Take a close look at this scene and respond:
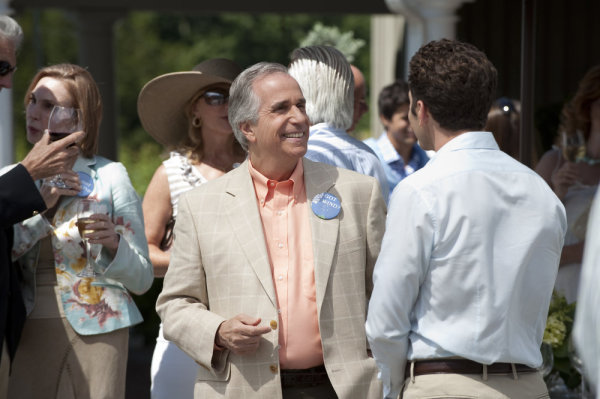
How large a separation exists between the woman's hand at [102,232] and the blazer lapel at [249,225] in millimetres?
524

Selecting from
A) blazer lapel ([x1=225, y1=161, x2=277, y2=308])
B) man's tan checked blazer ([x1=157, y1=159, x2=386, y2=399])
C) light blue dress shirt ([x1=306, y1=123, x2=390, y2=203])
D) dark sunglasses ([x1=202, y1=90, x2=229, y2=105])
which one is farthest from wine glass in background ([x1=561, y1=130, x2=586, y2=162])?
blazer lapel ([x1=225, y1=161, x2=277, y2=308])

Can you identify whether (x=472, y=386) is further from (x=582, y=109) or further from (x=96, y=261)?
(x=582, y=109)

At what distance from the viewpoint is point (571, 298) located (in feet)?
17.2

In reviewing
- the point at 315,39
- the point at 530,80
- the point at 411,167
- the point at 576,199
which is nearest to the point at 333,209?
the point at 530,80

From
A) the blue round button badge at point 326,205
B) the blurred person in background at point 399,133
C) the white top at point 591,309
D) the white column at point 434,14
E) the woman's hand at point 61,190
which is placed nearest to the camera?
the white top at point 591,309

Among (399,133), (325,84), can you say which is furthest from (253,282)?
(399,133)

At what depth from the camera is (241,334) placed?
2.97 metres

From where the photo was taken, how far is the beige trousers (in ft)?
8.79

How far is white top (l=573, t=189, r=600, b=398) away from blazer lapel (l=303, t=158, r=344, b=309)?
114 centimetres

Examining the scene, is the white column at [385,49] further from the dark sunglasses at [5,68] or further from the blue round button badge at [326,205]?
the blue round button badge at [326,205]

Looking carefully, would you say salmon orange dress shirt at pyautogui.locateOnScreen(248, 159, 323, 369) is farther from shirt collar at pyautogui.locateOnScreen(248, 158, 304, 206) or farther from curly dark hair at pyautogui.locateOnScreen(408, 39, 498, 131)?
curly dark hair at pyautogui.locateOnScreen(408, 39, 498, 131)

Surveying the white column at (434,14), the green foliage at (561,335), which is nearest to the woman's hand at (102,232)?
the green foliage at (561,335)

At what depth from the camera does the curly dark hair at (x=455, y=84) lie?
2752 mm

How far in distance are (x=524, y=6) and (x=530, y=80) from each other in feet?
1.18
